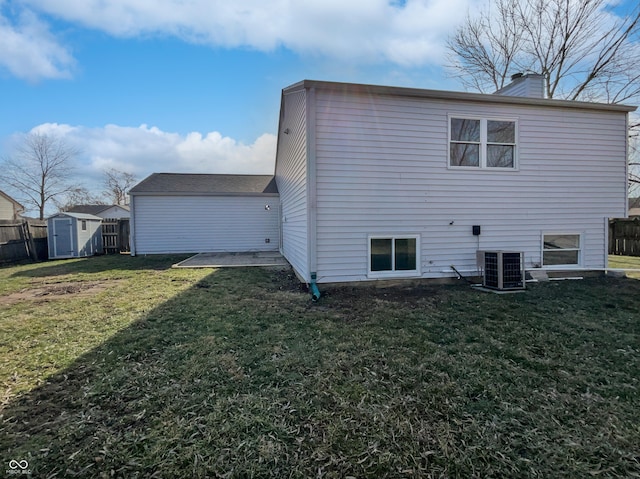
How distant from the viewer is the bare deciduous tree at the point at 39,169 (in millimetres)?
29031

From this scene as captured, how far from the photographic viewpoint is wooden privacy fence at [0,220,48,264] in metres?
10.5

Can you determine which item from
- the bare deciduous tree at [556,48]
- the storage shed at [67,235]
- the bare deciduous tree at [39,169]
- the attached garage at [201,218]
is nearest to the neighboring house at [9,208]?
the bare deciduous tree at [39,169]

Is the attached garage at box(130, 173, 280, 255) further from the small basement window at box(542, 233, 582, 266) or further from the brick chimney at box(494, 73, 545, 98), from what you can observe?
the small basement window at box(542, 233, 582, 266)

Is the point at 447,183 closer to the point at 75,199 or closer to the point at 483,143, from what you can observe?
the point at 483,143

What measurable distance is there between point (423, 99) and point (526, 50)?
1366 cm

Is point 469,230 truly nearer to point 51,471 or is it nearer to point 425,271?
point 425,271

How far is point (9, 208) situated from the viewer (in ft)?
95.0

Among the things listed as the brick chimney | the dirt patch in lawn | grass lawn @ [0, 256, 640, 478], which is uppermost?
the brick chimney

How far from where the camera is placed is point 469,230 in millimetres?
6523

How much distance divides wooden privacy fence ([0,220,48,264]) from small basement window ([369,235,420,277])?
12441 millimetres

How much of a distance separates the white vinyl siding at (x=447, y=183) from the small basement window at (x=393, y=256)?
0.53 feet

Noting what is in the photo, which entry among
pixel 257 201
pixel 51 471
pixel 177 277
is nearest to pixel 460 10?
pixel 257 201

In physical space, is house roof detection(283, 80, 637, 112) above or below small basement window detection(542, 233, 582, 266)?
above

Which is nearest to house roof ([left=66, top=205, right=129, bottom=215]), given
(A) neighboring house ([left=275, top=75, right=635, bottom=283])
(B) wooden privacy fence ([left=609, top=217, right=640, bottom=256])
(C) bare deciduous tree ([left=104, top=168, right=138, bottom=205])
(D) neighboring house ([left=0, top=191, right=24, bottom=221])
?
(C) bare deciduous tree ([left=104, top=168, right=138, bottom=205])
